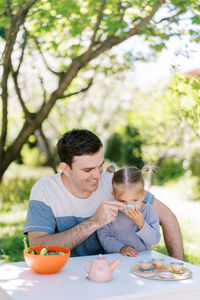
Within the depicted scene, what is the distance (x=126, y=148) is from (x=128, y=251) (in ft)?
38.5

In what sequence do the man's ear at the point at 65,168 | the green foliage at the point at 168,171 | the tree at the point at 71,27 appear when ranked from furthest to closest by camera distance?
the green foliage at the point at 168,171
the tree at the point at 71,27
the man's ear at the point at 65,168

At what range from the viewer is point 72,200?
305 centimetres

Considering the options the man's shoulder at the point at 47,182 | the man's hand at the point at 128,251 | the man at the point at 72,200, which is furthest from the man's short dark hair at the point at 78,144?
the man's hand at the point at 128,251

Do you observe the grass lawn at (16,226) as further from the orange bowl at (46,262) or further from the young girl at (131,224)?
the orange bowl at (46,262)

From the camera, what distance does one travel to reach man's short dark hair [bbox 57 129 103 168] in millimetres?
2951

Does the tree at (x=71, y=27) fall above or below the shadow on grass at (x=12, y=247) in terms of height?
above

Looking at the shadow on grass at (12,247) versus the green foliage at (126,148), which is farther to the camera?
the green foliage at (126,148)

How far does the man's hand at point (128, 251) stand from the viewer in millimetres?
2752

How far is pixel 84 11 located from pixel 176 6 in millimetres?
1064

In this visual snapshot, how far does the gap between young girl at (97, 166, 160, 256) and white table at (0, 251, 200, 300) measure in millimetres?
507

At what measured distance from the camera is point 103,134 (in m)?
16.3

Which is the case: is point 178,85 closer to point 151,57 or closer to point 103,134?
point 151,57

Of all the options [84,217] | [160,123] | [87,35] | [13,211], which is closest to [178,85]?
[87,35]

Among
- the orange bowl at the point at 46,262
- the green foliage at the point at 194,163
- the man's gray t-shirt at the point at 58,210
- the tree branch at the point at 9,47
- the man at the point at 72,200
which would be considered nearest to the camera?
the orange bowl at the point at 46,262
